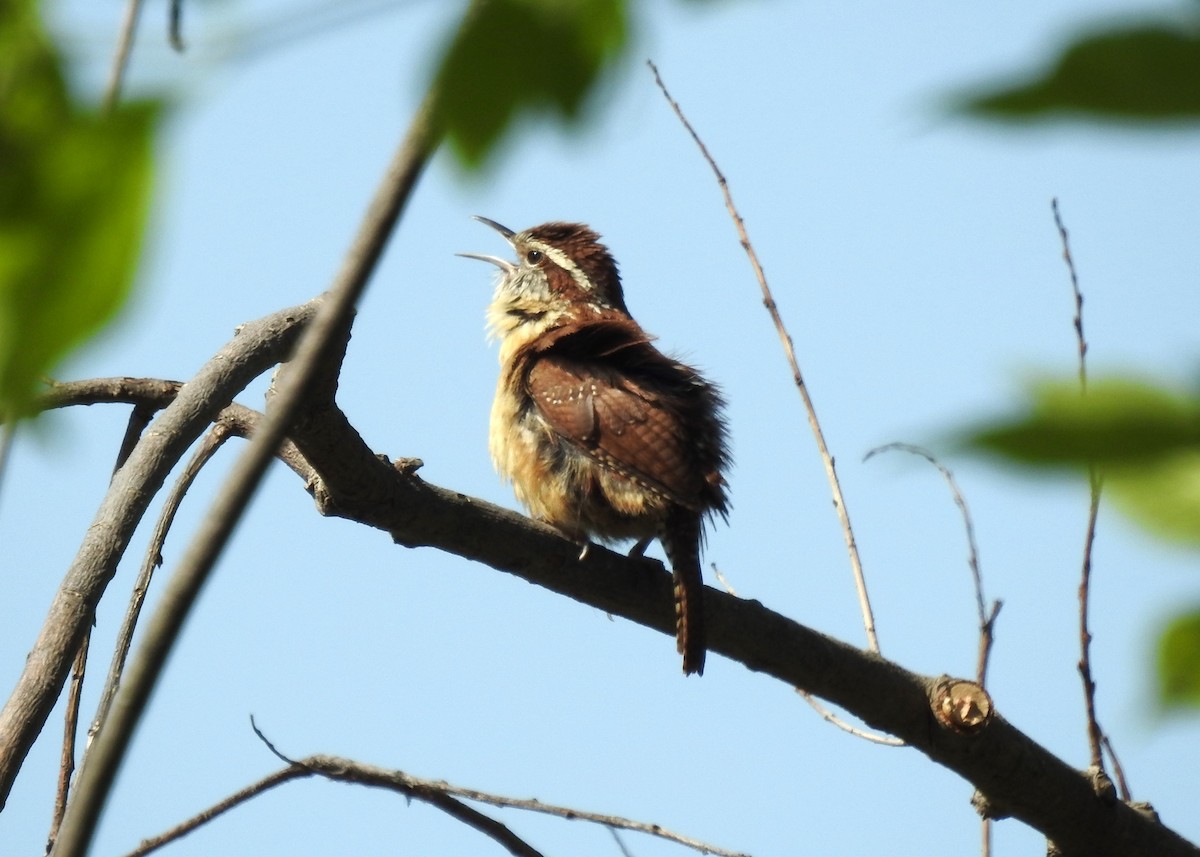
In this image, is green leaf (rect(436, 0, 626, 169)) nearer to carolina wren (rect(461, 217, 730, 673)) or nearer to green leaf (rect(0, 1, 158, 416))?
green leaf (rect(0, 1, 158, 416))

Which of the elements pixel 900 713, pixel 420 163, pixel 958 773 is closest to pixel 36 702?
pixel 420 163

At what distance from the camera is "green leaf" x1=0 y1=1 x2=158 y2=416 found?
30.1 inches

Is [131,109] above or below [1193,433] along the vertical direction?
above

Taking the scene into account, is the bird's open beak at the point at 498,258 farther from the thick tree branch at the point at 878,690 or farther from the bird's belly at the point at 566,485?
the thick tree branch at the point at 878,690

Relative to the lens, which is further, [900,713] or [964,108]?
[900,713]

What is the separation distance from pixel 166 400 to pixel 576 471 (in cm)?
160

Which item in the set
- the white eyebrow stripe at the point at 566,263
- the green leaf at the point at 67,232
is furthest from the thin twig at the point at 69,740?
the white eyebrow stripe at the point at 566,263

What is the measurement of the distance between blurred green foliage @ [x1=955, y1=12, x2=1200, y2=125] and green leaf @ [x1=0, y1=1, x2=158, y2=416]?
1.66 ft

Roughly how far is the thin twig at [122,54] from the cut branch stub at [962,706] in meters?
3.32

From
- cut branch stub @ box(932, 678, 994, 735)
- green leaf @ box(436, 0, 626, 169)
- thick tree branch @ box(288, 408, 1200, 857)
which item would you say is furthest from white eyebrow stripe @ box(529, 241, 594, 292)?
green leaf @ box(436, 0, 626, 169)

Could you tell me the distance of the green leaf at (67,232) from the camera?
0.76 metres

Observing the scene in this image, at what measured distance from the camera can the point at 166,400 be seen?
12.6ft

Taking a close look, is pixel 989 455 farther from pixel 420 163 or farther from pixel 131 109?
pixel 420 163

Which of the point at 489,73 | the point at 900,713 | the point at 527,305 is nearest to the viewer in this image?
the point at 489,73
